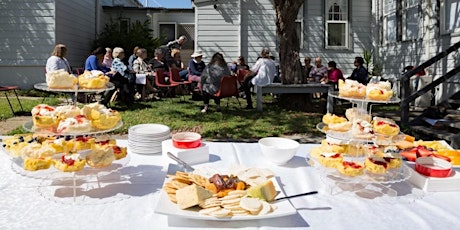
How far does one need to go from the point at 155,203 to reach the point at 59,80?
2.79 ft

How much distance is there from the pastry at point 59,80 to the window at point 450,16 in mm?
9680

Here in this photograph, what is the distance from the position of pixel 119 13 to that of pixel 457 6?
A: 45.0 feet

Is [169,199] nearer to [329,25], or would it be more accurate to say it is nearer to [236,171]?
[236,171]

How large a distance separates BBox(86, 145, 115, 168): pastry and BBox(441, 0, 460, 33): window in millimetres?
9745

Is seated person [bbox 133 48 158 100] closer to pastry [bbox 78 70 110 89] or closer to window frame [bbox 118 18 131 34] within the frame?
window frame [bbox 118 18 131 34]

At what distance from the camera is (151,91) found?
12.0 metres

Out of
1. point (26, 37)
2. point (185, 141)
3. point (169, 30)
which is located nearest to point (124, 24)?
point (169, 30)

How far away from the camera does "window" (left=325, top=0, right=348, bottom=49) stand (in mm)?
14961

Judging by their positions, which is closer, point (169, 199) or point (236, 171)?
point (169, 199)

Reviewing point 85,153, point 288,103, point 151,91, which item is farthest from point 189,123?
point 85,153

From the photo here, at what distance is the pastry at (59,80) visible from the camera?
6.42ft

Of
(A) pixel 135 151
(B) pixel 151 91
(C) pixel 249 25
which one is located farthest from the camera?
(C) pixel 249 25

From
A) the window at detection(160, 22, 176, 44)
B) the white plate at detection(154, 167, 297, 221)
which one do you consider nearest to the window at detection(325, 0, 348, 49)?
the window at detection(160, 22, 176, 44)

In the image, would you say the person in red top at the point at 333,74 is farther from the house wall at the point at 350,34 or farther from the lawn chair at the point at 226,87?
the lawn chair at the point at 226,87
